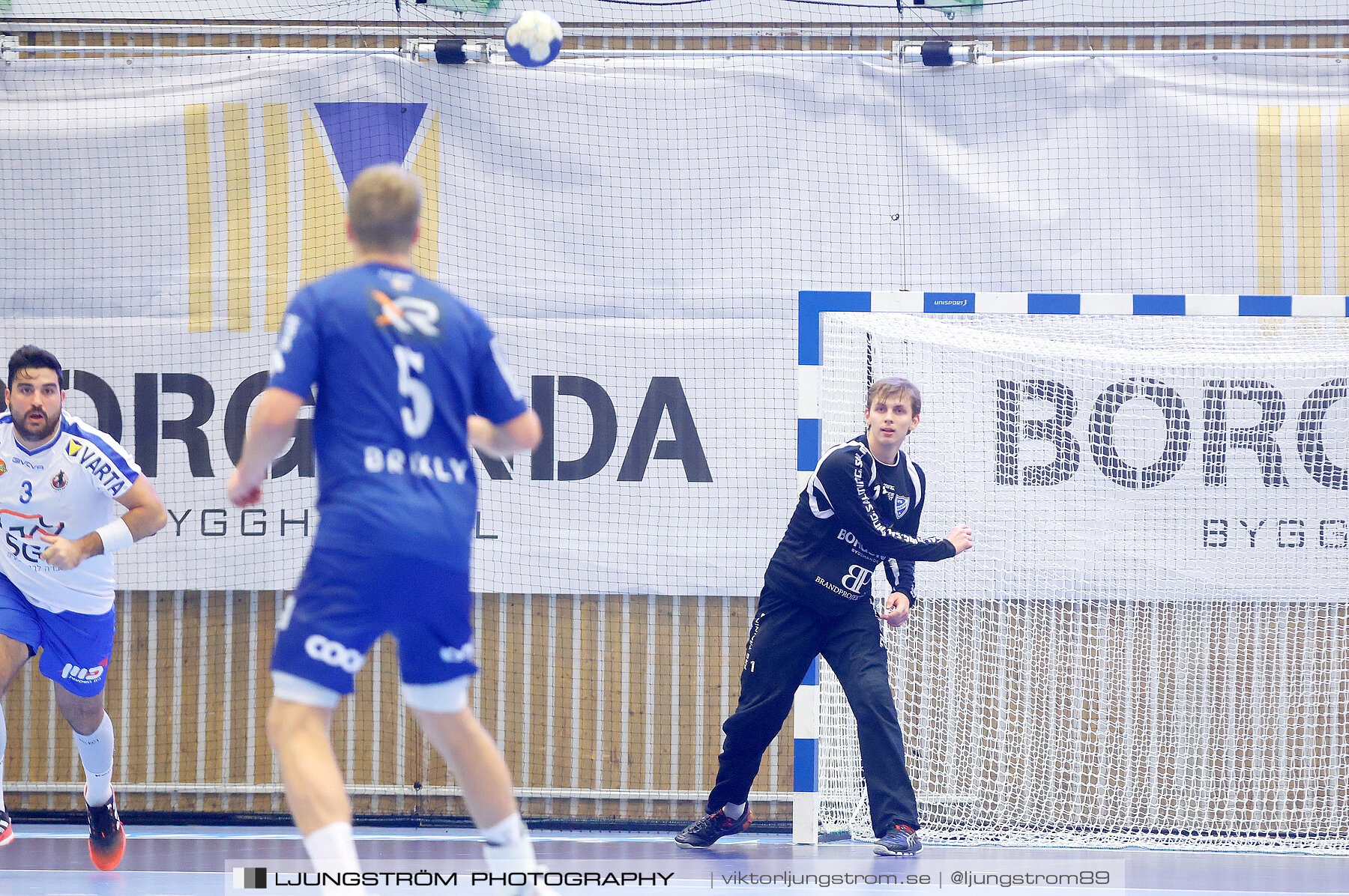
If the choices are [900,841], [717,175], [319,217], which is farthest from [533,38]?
[900,841]

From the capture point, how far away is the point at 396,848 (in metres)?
6.07

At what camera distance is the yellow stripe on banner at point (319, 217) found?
702 centimetres

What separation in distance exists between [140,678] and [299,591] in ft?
16.2

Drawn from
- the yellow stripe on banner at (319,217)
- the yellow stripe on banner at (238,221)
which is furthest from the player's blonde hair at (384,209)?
the yellow stripe on banner at (238,221)

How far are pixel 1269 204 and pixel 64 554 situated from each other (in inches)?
252

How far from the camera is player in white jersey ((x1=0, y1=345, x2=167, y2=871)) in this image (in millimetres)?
5176

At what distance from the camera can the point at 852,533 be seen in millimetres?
5570

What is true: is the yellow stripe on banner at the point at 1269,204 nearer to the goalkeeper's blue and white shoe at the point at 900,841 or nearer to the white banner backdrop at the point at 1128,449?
the white banner backdrop at the point at 1128,449

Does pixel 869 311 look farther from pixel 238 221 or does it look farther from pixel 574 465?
pixel 238 221

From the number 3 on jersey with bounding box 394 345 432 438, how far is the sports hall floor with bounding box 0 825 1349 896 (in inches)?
99.6

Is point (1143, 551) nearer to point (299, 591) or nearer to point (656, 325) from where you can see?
point (656, 325)

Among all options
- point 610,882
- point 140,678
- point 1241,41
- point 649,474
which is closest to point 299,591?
point 610,882

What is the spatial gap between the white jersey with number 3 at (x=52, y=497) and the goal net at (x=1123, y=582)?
11.7 feet

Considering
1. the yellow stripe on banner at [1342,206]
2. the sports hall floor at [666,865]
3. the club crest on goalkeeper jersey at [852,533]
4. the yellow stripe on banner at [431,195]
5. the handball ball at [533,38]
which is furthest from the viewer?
the yellow stripe on banner at [431,195]
